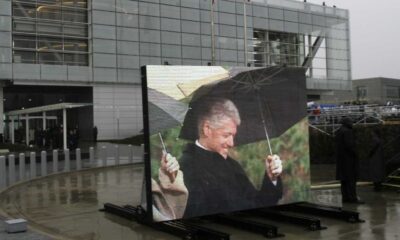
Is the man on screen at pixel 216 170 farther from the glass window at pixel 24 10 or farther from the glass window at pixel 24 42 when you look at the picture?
the glass window at pixel 24 10

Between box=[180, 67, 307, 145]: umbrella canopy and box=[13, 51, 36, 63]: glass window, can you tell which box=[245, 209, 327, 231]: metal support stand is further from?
box=[13, 51, 36, 63]: glass window

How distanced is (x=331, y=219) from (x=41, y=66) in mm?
42087

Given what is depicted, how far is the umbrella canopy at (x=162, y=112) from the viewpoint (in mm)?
8703

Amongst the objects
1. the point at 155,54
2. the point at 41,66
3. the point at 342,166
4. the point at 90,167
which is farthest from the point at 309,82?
the point at 342,166

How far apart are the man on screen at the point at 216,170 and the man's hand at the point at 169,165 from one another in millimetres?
121

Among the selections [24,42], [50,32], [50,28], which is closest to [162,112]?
[24,42]

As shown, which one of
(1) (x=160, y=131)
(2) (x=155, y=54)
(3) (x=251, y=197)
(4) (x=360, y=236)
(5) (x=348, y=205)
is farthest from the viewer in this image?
(2) (x=155, y=54)

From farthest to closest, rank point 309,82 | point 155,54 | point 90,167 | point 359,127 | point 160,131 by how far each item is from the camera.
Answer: point 309,82 → point 155,54 → point 90,167 → point 359,127 → point 160,131

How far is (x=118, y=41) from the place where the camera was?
5222cm

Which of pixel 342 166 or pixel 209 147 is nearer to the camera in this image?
pixel 209 147

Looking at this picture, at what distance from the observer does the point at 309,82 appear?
67.2 metres

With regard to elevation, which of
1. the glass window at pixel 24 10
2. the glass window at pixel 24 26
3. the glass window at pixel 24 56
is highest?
the glass window at pixel 24 10

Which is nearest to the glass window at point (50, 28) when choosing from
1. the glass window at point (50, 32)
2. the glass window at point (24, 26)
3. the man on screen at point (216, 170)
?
the glass window at point (50, 32)

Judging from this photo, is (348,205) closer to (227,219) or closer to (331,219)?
(331,219)
